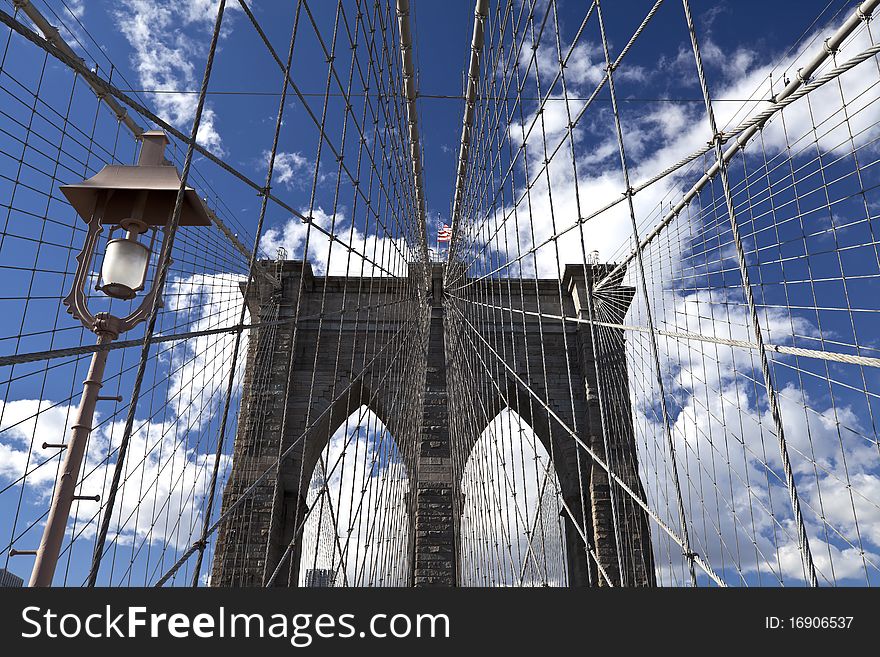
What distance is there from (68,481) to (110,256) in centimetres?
89

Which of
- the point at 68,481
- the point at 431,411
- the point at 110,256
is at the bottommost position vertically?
the point at 68,481

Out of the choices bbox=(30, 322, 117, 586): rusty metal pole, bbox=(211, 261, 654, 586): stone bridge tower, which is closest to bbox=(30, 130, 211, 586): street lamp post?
bbox=(30, 322, 117, 586): rusty metal pole

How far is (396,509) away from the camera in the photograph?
8109 millimetres

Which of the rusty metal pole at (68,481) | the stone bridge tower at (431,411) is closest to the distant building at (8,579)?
the rusty metal pole at (68,481)

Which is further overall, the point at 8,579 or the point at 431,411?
the point at 431,411

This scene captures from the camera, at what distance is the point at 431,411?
405 inches

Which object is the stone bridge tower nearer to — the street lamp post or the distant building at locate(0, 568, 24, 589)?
the distant building at locate(0, 568, 24, 589)

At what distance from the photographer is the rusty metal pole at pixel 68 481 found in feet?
6.92

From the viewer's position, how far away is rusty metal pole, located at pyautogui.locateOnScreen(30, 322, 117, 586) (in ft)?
6.92

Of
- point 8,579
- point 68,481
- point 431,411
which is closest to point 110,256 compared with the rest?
point 68,481

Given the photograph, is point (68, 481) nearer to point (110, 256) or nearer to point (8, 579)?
point (110, 256)

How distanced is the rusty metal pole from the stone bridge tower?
242 inches

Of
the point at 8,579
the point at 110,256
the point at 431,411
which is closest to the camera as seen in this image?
the point at 110,256

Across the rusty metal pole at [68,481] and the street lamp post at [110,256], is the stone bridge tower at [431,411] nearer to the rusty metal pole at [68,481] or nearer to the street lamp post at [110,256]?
the street lamp post at [110,256]
